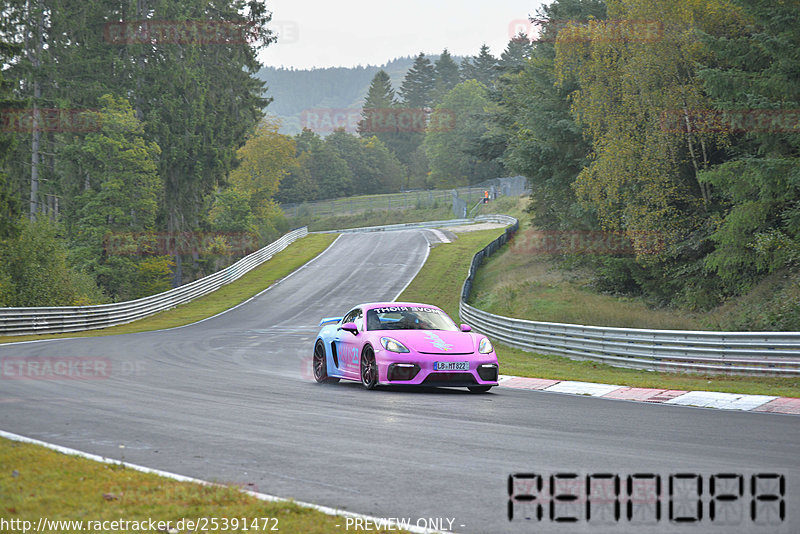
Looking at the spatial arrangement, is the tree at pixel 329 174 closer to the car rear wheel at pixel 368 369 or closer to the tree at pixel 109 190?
the tree at pixel 109 190

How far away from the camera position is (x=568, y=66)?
3744cm

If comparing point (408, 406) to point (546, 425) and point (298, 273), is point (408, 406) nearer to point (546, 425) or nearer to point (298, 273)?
point (546, 425)

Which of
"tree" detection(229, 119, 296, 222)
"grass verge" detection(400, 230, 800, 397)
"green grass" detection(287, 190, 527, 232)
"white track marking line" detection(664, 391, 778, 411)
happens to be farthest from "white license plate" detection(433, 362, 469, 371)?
"tree" detection(229, 119, 296, 222)

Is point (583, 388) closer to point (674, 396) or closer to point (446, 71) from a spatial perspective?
point (674, 396)

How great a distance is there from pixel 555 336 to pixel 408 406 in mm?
12179

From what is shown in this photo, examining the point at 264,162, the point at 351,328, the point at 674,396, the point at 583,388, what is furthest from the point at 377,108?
the point at 674,396

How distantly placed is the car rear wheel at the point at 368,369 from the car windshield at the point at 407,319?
0.59 m

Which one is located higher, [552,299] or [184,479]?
[184,479]

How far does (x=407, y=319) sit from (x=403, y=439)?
20.6 feet

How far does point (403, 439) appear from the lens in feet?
27.5

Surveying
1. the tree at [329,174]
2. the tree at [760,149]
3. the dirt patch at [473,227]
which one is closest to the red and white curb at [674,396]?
the tree at [760,149]

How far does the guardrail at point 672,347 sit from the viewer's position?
52.5 ft

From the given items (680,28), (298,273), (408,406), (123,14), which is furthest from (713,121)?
(123,14)

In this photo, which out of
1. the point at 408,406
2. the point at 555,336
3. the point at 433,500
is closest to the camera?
the point at 433,500
